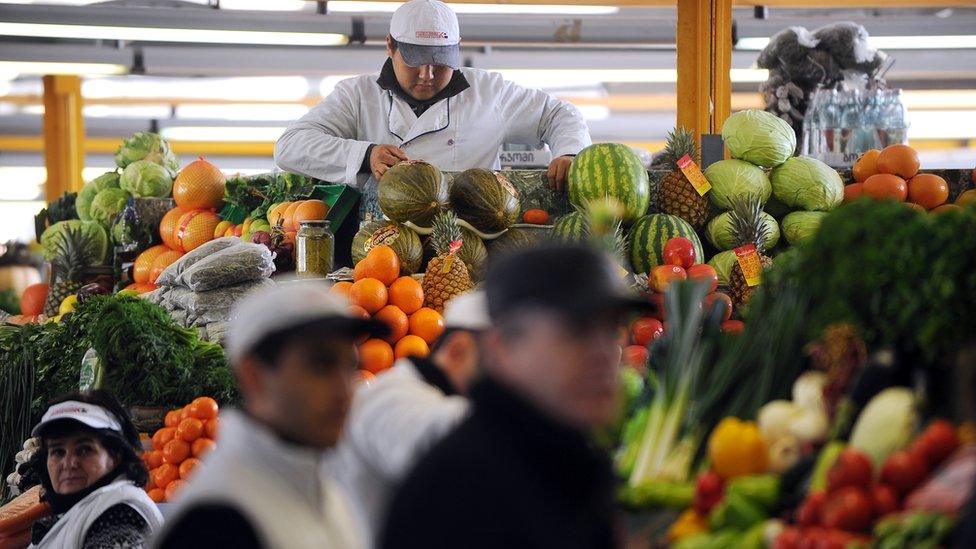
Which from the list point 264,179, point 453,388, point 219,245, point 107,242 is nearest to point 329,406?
point 453,388

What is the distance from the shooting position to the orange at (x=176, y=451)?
459cm

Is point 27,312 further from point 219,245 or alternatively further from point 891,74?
point 891,74

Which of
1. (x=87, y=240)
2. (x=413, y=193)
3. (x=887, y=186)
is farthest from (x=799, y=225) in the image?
(x=87, y=240)

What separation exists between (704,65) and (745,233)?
7.76ft

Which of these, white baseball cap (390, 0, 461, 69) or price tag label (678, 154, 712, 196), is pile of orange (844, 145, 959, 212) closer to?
price tag label (678, 154, 712, 196)

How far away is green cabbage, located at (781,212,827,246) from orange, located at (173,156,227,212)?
3.05m

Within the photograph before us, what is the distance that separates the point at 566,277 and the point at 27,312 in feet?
20.9

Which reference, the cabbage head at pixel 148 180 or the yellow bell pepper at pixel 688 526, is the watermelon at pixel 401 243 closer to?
the cabbage head at pixel 148 180

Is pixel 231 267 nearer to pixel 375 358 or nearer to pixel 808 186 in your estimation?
pixel 375 358

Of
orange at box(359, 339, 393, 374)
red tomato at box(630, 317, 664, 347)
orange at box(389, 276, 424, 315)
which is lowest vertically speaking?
orange at box(359, 339, 393, 374)

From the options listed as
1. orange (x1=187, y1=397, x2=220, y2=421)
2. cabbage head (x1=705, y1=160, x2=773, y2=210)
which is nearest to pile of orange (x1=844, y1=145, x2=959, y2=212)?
cabbage head (x1=705, y1=160, x2=773, y2=210)

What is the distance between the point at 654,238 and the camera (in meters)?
5.12

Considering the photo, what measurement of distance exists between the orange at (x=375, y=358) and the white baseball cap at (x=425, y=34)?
5.32 ft

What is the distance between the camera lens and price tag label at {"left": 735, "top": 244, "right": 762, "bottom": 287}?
4.88 meters
